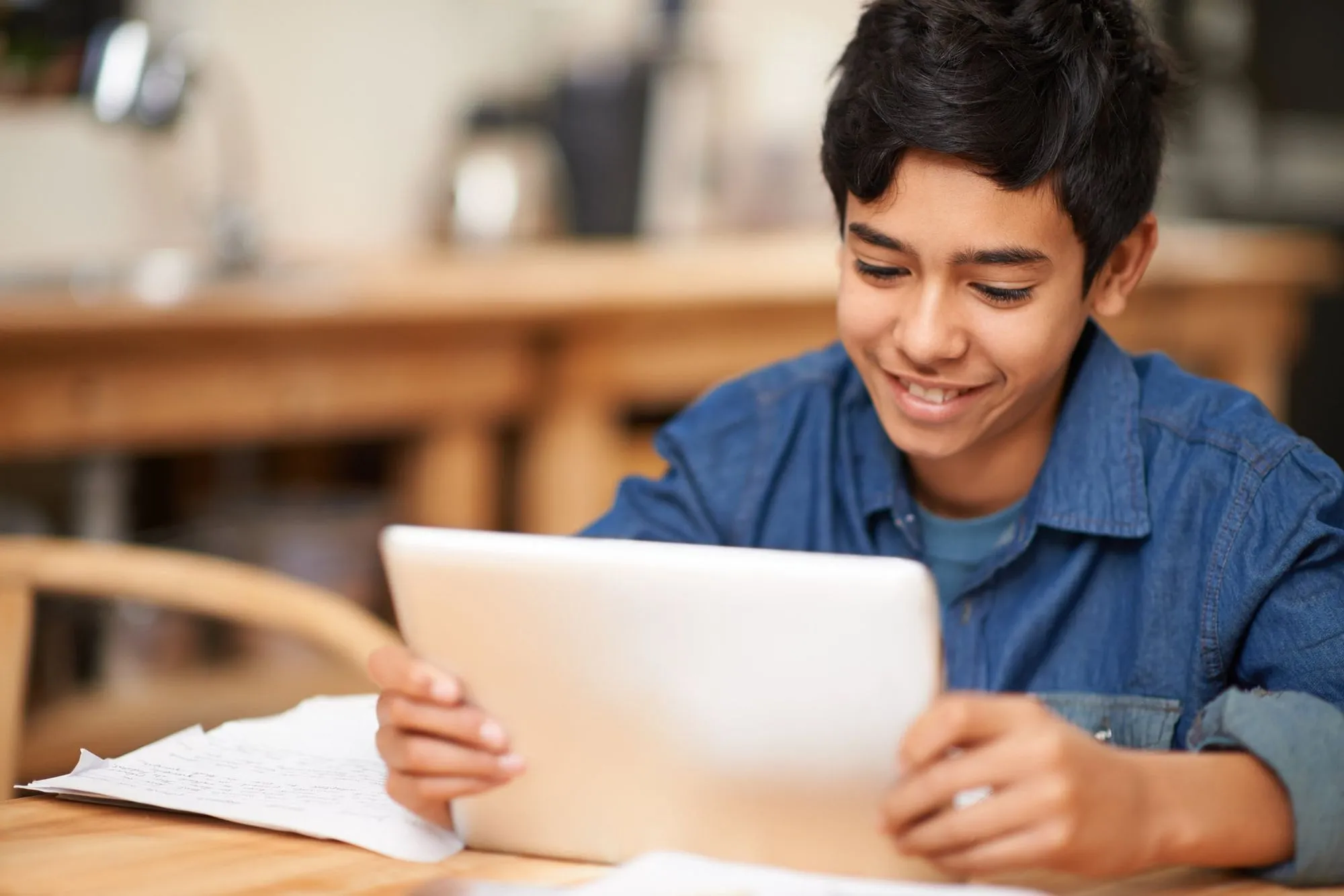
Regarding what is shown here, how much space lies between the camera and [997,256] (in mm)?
970

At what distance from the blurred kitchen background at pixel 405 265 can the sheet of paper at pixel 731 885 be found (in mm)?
610

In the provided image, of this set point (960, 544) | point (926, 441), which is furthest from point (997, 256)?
point (960, 544)

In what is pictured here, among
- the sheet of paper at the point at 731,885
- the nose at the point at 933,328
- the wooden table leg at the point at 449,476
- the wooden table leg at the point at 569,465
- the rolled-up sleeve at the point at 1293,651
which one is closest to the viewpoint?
the sheet of paper at the point at 731,885

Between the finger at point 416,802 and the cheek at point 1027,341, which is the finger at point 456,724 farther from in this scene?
the cheek at point 1027,341

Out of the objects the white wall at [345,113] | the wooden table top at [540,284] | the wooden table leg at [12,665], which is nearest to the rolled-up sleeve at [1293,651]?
the wooden table leg at [12,665]

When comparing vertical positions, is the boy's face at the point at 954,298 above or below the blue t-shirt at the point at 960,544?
above

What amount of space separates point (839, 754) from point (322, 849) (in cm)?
27

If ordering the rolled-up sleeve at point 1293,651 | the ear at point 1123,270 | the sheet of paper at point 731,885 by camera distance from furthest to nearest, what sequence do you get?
the ear at point 1123,270
the rolled-up sleeve at point 1293,651
the sheet of paper at point 731,885

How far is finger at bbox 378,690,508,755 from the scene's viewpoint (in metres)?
0.75

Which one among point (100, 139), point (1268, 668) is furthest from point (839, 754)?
point (100, 139)

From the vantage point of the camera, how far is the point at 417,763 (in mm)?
762

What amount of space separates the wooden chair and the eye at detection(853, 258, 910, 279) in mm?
438

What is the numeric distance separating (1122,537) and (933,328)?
0.64 ft

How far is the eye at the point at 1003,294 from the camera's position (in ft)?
3.26
